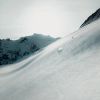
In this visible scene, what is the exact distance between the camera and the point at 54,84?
28.3 feet

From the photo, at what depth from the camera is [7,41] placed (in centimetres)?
15862

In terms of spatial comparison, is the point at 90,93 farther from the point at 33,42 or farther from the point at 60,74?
the point at 33,42

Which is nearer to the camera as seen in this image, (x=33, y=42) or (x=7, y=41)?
(x=33, y=42)

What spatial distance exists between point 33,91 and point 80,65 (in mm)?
2235

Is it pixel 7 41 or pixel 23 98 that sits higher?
pixel 7 41

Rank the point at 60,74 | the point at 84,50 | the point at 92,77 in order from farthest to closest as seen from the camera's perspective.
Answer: the point at 84,50 → the point at 60,74 → the point at 92,77

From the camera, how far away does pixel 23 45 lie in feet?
470

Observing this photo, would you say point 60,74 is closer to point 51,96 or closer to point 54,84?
point 54,84

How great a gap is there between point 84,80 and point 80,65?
1709 mm

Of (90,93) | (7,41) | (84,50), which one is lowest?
(90,93)

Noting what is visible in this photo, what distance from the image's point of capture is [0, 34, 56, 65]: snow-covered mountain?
134500mm

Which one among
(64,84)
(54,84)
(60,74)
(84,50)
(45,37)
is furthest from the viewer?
(45,37)

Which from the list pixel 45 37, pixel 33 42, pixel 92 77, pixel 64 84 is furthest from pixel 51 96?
pixel 45 37

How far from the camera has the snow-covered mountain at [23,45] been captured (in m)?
134
